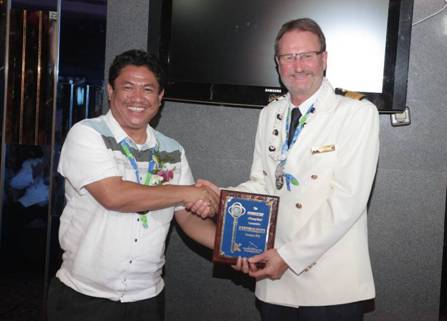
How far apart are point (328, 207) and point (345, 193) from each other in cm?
9

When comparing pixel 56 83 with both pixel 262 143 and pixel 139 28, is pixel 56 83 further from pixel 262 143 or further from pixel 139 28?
pixel 262 143

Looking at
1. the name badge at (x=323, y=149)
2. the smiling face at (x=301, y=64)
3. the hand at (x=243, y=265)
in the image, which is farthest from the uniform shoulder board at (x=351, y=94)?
the hand at (x=243, y=265)

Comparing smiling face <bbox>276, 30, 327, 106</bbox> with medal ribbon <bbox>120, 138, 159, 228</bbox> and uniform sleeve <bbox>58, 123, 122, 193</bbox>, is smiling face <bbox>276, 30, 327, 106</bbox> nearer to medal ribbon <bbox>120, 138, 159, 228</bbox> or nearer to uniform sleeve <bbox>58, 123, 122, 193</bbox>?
medal ribbon <bbox>120, 138, 159, 228</bbox>

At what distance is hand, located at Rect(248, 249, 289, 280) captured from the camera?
1970 mm

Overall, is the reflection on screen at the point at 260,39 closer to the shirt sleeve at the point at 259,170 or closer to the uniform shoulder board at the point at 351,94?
the uniform shoulder board at the point at 351,94

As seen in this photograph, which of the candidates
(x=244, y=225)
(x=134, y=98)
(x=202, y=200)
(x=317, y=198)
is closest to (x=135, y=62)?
(x=134, y=98)

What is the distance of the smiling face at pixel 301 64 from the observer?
1976 mm

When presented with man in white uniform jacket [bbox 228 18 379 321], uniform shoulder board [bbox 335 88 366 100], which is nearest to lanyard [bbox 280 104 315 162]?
man in white uniform jacket [bbox 228 18 379 321]

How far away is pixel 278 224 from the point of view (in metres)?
2.04

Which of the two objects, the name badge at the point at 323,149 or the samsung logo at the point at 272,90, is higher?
the samsung logo at the point at 272,90

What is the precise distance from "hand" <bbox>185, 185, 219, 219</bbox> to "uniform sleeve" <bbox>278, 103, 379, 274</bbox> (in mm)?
458

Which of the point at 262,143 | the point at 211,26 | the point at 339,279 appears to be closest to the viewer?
the point at 339,279

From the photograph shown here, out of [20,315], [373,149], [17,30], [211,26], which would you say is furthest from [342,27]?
[20,315]

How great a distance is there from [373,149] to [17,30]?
7.07 ft
